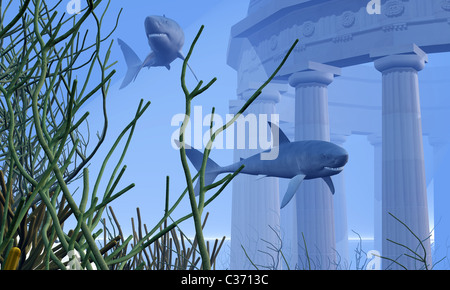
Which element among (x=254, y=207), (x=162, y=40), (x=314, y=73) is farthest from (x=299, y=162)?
(x=254, y=207)

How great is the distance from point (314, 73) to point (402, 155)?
14.0 feet

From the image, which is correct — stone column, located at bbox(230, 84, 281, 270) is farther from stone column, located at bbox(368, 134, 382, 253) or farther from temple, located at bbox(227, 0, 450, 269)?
stone column, located at bbox(368, 134, 382, 253)

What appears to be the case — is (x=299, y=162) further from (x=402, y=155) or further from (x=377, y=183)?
(x=377, y=183)

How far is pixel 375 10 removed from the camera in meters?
17.7

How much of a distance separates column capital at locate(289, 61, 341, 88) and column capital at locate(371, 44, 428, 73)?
2398 millimetres

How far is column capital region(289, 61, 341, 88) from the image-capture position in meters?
19.0

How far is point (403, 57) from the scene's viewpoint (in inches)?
659

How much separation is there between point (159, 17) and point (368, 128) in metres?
21.3

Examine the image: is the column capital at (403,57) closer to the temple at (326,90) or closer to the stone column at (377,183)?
the temple at (326,90)

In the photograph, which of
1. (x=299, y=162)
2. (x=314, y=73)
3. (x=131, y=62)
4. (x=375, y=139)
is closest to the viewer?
(x=299, y=162)

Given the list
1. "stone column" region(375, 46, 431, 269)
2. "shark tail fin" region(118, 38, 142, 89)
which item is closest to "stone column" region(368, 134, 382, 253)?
"stone column" region(375, 46, 431, 269)
